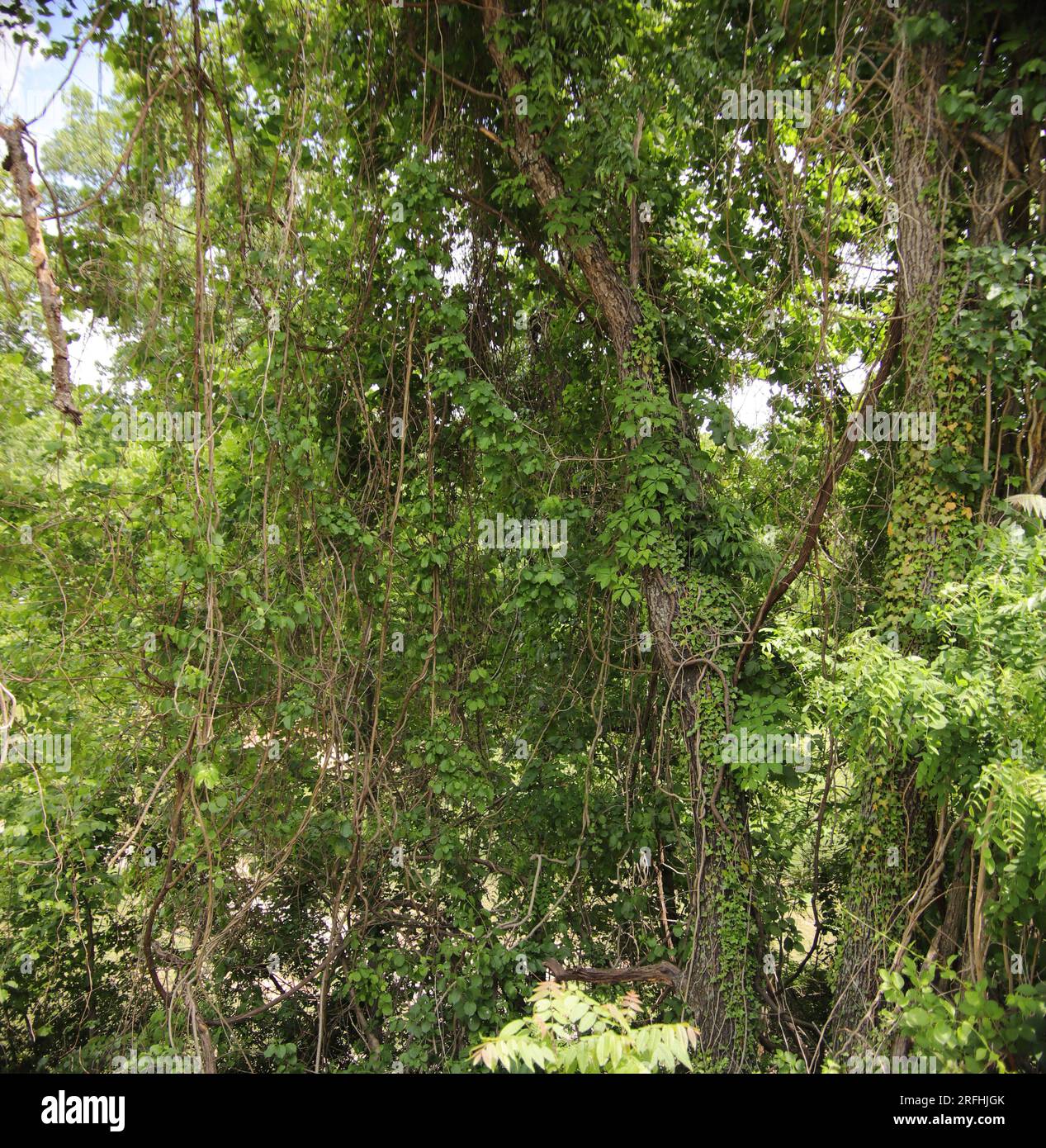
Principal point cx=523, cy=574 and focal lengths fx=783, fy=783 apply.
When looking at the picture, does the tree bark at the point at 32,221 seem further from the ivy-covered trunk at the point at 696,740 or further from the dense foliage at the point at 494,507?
the ivy-covered trunk at the point at 696,740

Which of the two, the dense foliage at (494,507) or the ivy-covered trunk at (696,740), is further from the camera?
the ivy-covered trunk at (696,740)

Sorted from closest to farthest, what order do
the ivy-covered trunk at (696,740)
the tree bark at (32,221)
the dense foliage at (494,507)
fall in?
the tree bark at (32,221), the dense foliage at (494,507), the ivy-covered trunk at (696,740)

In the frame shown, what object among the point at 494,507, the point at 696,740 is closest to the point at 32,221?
the point at 494,507

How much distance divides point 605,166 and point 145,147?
2.48 meters

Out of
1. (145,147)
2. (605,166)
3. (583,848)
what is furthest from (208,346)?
(583,848)

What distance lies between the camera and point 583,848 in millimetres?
5039

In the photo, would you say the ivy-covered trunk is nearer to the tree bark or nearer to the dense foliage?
the dense foliage

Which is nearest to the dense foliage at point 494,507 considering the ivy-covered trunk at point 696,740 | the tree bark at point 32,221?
the ivy-covered trunk at point 696,740

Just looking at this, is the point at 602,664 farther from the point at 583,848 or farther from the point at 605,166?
the point at 605,166

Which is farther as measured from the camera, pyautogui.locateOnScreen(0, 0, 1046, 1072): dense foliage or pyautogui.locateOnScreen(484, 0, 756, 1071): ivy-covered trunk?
pyautogui.locateOnScreen(484, 0, 756, 1071): ivy-covered trunk

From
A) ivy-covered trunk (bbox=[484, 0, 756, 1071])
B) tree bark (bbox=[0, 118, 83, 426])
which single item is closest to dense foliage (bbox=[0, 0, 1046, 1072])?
ivy-covered trunk (bbox=[484, 0, 756, 1071])

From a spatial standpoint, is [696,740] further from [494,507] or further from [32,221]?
[32,221]

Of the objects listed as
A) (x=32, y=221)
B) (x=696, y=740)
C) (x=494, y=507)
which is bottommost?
(x=696, y=740)

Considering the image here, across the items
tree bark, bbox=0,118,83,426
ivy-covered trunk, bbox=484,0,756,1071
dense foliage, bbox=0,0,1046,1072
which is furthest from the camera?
ivy-covered trunk, bbox=484,0,756,1071
